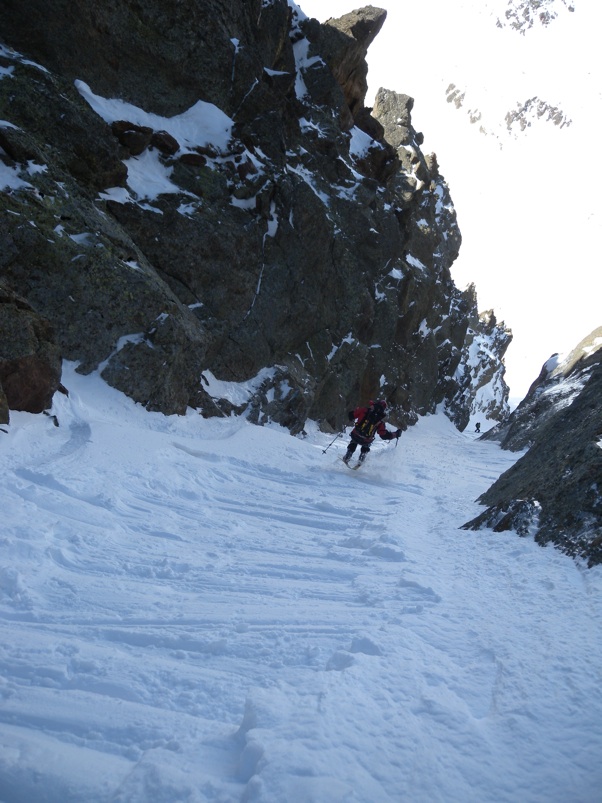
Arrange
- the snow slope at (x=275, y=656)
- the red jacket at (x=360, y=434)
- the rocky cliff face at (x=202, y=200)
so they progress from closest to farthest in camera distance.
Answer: the snow slope at (x=275, y=656), the rocky cliff face at (x=202, y=200), the red jacket at (x=360, y=434)

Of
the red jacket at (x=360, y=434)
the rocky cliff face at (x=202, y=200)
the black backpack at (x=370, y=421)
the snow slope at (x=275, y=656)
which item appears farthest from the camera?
the red jacket at (x=360, y=434)

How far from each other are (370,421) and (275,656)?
30.7ft

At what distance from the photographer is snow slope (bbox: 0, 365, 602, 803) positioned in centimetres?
241

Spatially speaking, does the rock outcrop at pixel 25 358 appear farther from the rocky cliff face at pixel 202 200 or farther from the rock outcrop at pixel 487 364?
the rock outcrop at pixel 487 364

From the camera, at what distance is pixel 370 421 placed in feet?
40.9

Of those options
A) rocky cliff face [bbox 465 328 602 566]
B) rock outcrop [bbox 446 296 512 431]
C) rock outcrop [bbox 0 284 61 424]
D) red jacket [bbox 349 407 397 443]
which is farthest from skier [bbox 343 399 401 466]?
rock outcrop [bbox 446 296 512 431]

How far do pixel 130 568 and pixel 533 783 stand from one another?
3.54 metres

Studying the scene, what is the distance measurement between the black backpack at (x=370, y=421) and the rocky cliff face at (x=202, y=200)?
4891mm

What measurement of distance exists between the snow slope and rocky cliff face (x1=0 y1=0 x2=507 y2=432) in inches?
214

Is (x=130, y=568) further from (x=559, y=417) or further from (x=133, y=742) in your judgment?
(x=559, y=417)

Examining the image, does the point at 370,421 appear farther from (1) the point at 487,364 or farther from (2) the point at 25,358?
(1) the point at 487,364

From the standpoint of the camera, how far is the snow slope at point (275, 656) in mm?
2408

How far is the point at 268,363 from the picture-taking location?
66.4 feet

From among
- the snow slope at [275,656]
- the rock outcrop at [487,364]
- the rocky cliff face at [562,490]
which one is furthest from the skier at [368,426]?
the rock outcrop at [487,364]
